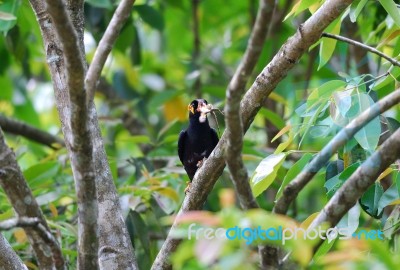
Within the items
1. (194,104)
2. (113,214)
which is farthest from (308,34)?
(194,104)

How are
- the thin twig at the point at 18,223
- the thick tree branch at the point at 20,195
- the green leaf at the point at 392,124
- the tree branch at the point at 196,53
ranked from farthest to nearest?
1. the tree branch at the point at 196,53
2. the green leaf at the point at 392,124
3. the thick tree branch at the point at 20,195
4. the thin twig at the point at 18,223

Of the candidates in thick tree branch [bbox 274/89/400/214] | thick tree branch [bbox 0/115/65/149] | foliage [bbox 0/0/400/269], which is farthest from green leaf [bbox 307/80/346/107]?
thick tree branch [bbox 0/115/65/149]

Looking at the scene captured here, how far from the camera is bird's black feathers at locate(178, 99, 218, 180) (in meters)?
4.72

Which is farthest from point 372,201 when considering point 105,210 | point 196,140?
point 196,140

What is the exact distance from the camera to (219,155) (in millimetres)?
3061

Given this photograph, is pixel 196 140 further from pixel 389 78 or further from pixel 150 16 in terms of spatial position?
pixel 389 78

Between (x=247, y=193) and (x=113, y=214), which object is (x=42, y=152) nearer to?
(x=113, y=214)

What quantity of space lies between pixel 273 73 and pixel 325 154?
585mm

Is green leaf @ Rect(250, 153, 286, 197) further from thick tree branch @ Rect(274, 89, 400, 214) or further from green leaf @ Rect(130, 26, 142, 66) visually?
green leaf @ Rect(130, 26, 142, 66)

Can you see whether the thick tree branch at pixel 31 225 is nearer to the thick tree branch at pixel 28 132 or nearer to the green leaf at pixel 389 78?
the green leaf at pixel 389 78

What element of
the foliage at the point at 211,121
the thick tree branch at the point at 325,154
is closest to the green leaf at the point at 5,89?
the foliage at the point at 211,121

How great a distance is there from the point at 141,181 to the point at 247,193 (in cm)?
245

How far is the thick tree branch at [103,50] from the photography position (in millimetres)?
2797

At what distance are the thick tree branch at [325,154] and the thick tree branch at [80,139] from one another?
0.67 m
